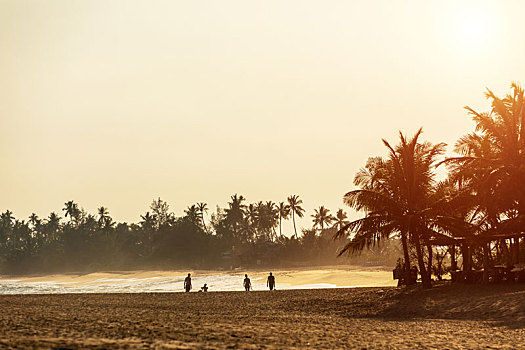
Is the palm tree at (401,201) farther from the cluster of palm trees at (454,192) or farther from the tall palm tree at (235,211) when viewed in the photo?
the tall palm tree at (235,211)

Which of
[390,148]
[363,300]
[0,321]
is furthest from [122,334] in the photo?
[390,148]

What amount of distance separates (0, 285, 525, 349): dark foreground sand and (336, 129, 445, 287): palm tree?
2.79m

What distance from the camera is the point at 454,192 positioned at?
26.5 meters

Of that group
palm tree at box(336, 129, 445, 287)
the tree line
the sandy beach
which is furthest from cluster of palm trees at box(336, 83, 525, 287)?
the tree line

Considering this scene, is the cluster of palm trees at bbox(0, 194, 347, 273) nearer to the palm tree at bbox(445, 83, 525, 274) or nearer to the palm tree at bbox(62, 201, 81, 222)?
the palm tree at bbox(62, 201, 81, 222)

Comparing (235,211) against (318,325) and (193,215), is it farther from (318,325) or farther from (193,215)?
(318,325)

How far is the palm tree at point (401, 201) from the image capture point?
2586 cm

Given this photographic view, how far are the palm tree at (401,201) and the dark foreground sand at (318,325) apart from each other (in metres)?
2.79

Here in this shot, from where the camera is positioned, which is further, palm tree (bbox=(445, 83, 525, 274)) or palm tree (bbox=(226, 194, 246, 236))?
palm tree (bbox=(226, 194, 246, 236))

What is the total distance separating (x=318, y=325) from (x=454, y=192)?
13.2 meters

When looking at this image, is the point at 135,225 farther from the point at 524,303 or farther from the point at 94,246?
the point at 524,303

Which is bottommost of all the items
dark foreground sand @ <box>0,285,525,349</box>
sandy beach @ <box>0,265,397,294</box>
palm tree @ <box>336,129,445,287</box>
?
sandy beach @ <box>0,265,397,294</box>

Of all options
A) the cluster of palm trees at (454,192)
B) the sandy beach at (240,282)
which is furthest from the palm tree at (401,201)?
the sandy beach at (240,282)

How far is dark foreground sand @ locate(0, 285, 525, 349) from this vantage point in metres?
11.3
